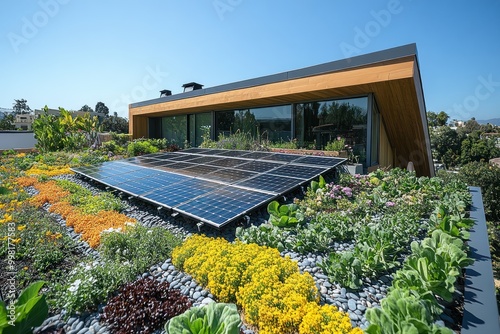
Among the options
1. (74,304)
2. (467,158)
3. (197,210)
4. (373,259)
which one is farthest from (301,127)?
(467,158)

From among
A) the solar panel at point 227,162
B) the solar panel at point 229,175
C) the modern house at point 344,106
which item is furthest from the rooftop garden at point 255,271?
the modern house at point 344,106

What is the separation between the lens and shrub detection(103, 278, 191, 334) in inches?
97.2

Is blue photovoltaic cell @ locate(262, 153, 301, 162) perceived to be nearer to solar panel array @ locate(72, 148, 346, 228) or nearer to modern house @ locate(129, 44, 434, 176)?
solar panel array @ locate(72, 148, 346, 228)

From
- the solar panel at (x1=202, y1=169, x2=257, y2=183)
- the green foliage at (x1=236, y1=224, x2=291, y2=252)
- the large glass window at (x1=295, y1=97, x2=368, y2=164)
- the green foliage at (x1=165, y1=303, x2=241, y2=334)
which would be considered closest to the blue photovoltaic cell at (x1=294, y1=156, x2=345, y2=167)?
the solar panel at (x1=202, y1=169, x2=257, y2=183)

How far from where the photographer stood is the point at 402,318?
1874 mm

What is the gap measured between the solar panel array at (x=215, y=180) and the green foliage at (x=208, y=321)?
1.86 m

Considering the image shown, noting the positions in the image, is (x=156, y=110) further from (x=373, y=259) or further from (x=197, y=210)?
(x=373, y=259)

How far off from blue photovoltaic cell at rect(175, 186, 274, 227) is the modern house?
589 cm

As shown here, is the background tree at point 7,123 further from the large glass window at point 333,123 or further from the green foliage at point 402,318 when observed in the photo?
the green foliage at point 402,318

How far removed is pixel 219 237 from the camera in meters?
4.12

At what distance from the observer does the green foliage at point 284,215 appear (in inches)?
171

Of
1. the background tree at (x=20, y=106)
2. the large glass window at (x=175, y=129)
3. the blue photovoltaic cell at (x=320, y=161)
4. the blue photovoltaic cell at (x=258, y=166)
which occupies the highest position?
the background tree at (x=20, y=106)

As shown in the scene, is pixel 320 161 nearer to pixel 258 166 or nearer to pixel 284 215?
pixel 258 166

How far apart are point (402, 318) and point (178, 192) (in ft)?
15.8
